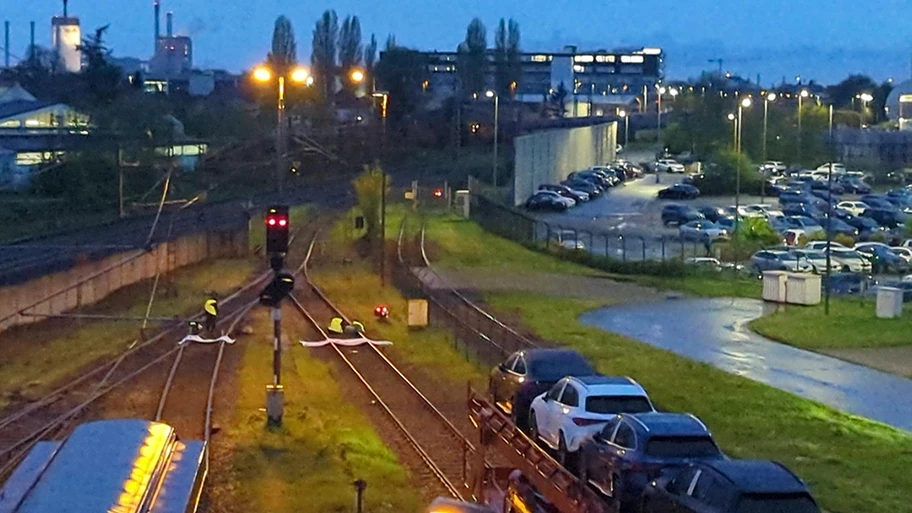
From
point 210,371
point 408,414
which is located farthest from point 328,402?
point 210,371

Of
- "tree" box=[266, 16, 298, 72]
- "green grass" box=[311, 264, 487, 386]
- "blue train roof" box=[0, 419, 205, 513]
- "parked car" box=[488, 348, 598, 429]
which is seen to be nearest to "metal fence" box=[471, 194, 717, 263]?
"green grass" box=[311, 264, 487, 386]

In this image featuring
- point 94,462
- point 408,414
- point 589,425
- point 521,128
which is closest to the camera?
point 94,462

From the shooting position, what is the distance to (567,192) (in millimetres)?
71688

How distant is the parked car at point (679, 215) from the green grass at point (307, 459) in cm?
3915

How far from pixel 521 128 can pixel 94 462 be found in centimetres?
9188

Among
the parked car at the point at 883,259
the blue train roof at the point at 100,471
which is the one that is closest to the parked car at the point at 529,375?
the blue train roof at the point at 100,471

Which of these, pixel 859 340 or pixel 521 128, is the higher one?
pixel 521 128

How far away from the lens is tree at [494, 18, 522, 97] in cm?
13825

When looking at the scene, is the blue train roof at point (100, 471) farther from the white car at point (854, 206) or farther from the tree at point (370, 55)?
the tree at point (370, 55)

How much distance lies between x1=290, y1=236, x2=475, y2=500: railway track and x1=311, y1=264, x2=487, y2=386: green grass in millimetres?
787

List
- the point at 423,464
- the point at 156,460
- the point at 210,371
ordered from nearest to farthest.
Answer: the point at 156,460 < the point at 423,464 < the point at 210,371

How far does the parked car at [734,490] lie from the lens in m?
9.47

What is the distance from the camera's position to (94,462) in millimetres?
10320

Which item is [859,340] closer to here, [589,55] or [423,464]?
[423,464]
